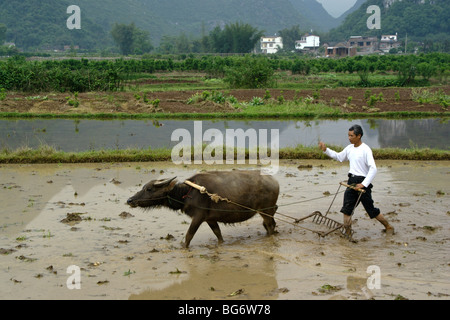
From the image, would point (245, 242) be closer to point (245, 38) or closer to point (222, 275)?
point (222, 275)

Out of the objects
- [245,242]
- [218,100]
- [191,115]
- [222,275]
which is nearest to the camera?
[222,275]

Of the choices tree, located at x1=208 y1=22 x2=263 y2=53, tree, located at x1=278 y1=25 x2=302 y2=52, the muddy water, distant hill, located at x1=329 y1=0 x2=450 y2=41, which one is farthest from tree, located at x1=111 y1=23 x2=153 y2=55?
the muddy water

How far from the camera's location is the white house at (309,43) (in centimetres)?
9244

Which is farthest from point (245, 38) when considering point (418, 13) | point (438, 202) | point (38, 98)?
point (438, 202)

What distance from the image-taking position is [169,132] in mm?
14484

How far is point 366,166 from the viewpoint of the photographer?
5.99 m

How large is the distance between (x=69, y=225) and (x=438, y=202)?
550 centimetres

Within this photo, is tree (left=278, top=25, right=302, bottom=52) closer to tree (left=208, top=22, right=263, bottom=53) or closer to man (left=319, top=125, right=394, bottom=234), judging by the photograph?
tree (left=208, top=22, right=263, bottom=53)

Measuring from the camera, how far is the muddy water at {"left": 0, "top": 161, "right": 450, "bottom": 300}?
4.80m

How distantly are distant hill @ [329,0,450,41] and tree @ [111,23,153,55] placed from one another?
4322 centimetres

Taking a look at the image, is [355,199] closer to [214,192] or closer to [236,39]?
[214,192]

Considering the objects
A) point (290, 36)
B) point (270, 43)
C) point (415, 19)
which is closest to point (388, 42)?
point (415, 19)
